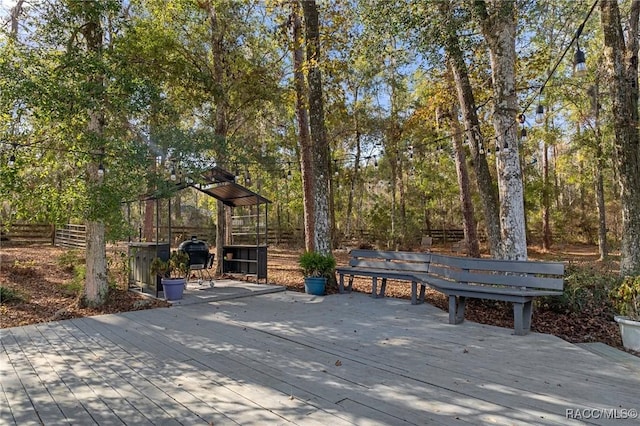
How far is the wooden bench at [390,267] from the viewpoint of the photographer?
6077 mm

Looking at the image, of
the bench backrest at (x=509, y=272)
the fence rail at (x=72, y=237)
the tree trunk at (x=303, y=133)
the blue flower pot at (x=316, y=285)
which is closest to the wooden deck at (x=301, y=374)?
the bench backrest at (x=509, y=272)

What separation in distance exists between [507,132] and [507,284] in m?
2.39

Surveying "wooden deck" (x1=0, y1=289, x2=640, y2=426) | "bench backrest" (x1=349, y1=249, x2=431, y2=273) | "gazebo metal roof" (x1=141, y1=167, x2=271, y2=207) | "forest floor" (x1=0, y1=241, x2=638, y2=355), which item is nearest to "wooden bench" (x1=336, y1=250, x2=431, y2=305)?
"bench backrest" (x1=349, y1=249, x2=431, y2=273)

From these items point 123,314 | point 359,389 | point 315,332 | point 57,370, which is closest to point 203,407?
point 359,389

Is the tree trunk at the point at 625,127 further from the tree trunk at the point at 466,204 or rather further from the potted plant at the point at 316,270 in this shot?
the potted plant at the point at 316,270

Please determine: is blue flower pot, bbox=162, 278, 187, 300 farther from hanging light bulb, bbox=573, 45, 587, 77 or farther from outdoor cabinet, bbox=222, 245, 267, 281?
hanging light bulb, bbox=573, 45, 587, 77

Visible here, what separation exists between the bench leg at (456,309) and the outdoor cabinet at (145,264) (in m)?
4.79

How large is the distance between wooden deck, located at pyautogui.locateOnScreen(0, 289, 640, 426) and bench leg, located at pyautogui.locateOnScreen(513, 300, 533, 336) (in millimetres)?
110

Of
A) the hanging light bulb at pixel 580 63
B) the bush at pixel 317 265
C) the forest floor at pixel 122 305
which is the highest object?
the hanging light bulb at pixel 580 63

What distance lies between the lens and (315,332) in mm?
4402

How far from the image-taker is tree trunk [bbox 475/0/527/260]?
18.2 feet

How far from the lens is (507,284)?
4441 millimetres

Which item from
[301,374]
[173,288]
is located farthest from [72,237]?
[301,374]

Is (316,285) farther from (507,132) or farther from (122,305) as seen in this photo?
(507,132)
